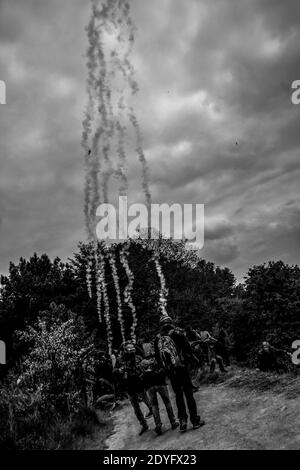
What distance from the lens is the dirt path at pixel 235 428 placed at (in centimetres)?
593

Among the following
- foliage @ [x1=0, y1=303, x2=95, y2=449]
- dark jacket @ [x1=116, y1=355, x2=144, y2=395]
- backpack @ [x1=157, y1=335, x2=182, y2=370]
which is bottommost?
foliage @ [x1=0, y1=303, x2=95, y2=449]

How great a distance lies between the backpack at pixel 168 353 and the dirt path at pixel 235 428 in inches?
49.2

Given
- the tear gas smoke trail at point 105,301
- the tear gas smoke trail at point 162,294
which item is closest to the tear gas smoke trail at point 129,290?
the tear gas smoke trail at point 105,301

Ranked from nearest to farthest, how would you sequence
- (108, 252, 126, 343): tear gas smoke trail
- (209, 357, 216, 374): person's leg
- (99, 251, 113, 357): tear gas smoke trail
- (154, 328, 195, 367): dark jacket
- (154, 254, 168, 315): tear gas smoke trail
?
(154, 328, 195, 367): dark jacket < (209, 357, 216, 374): person's leg < (99, 251, 113, 357): tear gas smoke trail < (108, 252, 126, 343): tear gas smoke trail < (154, 254, 168, 315): tear gas smoke trail

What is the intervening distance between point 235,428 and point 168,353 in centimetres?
175

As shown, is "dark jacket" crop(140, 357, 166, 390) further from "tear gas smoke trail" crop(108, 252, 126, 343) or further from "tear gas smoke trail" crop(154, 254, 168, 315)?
"tear gas smoke trail" crop(154, 254, 168, 315)

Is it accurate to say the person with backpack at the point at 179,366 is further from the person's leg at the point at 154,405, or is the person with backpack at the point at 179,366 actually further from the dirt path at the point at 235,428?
the person's leg at the point at 154,405

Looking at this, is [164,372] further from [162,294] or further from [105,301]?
[162,294]

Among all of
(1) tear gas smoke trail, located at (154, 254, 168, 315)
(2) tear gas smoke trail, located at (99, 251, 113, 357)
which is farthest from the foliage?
(1) tear gas smoke trail, located at (154, 254, 168, 315)

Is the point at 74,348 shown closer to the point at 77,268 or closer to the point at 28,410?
the point at 28,410

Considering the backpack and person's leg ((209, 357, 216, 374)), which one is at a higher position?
the backpack

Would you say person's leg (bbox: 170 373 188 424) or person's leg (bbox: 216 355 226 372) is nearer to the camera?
person's leg (bbox: 170 373 188 424)

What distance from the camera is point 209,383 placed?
42.2ft

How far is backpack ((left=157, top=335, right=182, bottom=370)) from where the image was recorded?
23.8 feet
